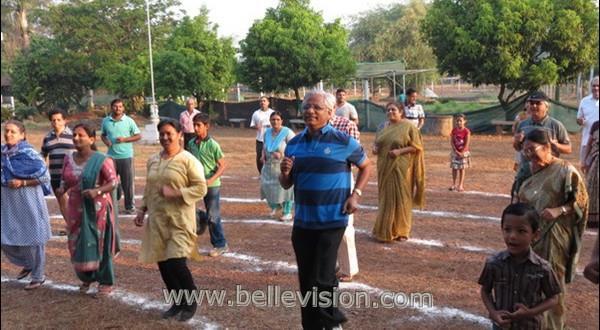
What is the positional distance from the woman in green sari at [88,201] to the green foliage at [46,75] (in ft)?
99.7

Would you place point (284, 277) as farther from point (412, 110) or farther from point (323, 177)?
point (412, 110)

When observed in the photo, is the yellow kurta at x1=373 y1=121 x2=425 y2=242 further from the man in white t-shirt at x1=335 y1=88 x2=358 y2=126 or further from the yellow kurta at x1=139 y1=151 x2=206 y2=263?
the yellow kurta at x1=139 y1=151 x2=206 y2=263

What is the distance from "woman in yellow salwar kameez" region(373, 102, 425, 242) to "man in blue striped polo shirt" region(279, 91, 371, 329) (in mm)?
2640

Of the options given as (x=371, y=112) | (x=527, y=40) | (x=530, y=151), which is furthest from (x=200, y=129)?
(x=371, y=112)

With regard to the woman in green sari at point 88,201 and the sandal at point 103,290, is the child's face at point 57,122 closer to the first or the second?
the woman in green sari at point 88,201

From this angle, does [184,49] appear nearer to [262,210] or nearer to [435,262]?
[262,210]

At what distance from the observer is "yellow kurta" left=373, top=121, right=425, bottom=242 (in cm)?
666

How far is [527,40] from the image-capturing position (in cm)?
1803

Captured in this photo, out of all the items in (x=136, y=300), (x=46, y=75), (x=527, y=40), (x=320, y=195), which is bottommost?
(x=136, y=300)

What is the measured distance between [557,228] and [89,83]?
34.6 meters

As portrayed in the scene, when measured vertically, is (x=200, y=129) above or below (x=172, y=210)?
above

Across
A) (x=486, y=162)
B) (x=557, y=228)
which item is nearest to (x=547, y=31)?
(x=486, y=162)

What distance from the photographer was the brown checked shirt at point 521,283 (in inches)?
122

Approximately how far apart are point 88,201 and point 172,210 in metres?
0.89
